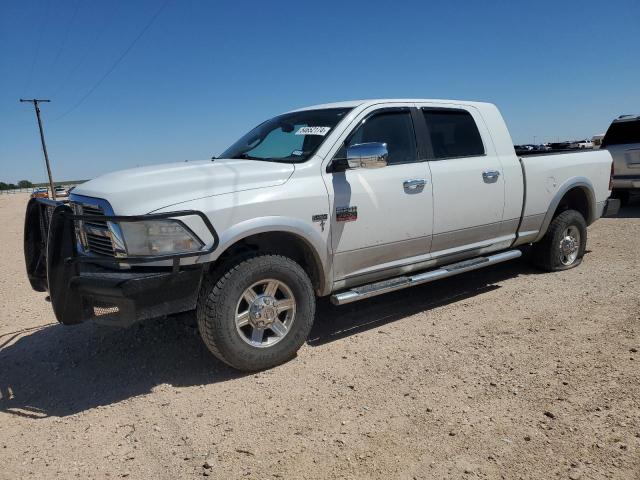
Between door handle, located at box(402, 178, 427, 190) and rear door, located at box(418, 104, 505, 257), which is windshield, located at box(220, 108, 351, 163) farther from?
rear door, located at box(418, 104, 505, 257)

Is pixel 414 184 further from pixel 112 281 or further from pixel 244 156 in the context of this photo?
pixel 112 281

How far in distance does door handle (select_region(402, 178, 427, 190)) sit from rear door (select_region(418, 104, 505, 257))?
14 centimetres

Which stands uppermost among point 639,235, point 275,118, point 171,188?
point 275,118

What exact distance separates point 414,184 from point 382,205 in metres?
0.41

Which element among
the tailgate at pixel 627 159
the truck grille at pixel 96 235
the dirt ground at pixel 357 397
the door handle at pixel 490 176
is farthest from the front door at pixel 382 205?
the tailgate at pixel 627 159

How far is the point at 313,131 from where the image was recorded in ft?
13.8

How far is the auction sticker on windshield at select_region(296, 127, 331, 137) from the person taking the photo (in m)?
4.10

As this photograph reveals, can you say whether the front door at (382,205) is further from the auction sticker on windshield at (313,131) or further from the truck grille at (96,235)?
the truck grille at (96,235)

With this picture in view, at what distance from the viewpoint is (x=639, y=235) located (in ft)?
26.5

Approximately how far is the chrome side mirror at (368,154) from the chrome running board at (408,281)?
1039mm

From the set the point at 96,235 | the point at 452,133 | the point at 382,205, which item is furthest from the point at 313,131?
the point at 96,235

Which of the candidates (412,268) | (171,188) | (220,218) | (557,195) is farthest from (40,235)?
(557,195)

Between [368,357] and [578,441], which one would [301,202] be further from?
[578,441]

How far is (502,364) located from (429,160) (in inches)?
76.1
